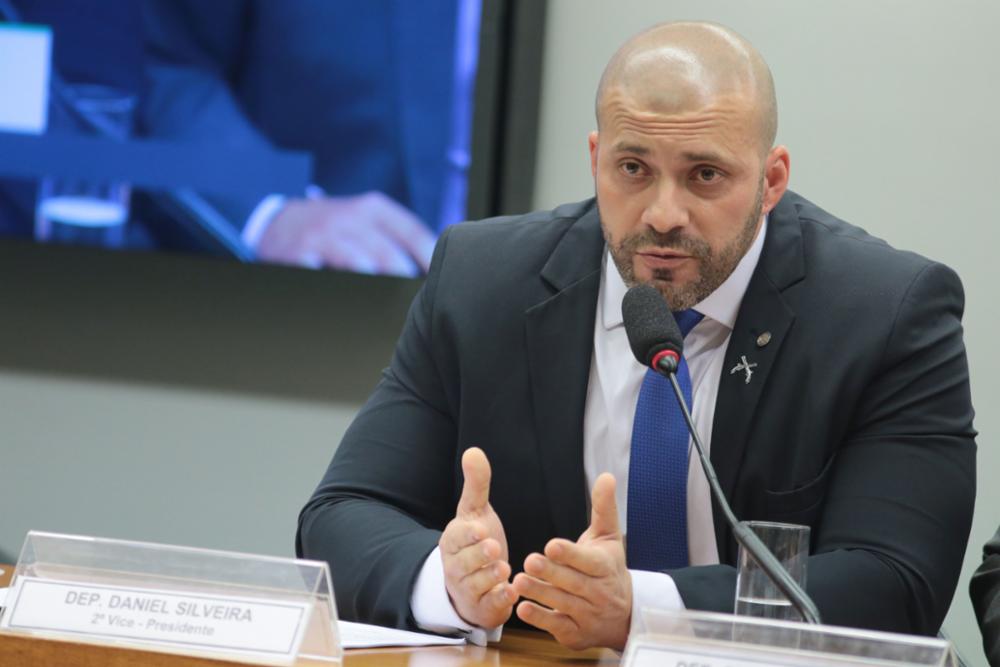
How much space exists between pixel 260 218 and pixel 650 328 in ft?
6.38

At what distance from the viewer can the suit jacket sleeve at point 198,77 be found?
3504 mm

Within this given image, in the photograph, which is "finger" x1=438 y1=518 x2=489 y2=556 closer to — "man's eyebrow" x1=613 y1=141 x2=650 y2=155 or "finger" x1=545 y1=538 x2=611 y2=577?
"finger" x1=545 y1=538 x2=611 y2=577

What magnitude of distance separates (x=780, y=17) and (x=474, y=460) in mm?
1860

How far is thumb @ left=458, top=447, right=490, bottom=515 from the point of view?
1.80 metres

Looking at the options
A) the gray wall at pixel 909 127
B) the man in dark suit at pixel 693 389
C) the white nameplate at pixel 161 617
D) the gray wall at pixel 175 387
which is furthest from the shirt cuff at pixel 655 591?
the gray wall at pixel 175 387

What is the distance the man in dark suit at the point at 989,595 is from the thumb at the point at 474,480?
68cm

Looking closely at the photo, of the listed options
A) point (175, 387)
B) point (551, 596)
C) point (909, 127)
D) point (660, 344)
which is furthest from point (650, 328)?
point (175, 387)

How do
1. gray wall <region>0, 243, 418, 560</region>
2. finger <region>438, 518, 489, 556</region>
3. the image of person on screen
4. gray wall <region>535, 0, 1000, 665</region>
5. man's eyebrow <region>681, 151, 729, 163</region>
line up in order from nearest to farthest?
finger <region>438, 518, 489, 556</region>, man's eyebrow <region>681, 151, 729, 163</region>, gray wall <region>535, 0, 1000, 665</region>, the image of person on screen, gray wall <region>0, 243, 418, 560</region>

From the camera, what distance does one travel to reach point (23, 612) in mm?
1456

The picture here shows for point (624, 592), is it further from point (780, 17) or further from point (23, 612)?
point (780, 17)

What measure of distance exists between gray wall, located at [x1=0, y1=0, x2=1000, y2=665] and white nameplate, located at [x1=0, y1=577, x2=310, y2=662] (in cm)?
200

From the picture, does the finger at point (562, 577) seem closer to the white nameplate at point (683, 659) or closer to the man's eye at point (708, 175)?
the white nameplate at point (683, 659)

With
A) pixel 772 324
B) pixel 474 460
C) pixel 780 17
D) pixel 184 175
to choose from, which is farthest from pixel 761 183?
pixel 184 175

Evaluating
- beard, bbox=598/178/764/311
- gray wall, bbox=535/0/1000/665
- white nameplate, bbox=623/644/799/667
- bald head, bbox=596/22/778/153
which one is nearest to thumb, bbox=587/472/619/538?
white nameplate, bbox=623/644/799/667
